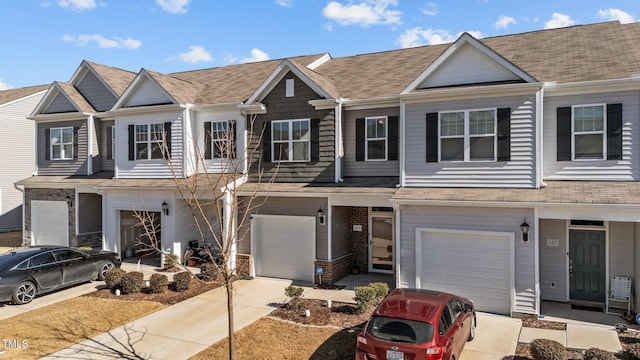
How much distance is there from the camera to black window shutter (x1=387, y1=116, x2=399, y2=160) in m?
15.4

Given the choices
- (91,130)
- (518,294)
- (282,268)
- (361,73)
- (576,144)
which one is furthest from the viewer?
(91,130)

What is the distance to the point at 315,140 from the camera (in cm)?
1622

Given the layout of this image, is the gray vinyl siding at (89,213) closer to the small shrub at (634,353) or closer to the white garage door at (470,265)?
the white garage door at (470,265)

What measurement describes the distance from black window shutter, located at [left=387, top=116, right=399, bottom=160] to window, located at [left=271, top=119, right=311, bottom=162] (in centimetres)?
302

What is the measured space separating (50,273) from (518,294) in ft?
47.1

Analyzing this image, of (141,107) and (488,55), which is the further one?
(141,107)

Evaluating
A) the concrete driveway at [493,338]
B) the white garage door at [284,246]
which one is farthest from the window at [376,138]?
the concrete driveway at [493,338]

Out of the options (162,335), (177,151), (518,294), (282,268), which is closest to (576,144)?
(518,294)

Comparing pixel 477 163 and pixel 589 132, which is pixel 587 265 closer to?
pixel 589 132

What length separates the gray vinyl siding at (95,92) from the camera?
69.8 feet

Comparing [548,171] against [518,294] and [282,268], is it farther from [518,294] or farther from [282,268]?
[282,268]

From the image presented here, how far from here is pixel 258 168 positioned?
1684cm

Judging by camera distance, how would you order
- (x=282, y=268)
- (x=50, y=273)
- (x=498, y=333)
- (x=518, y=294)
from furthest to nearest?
1. (x=282, y=268)
2. (x=50, y=273)
3. (x=518, y=294)
4. (x=498, y=333)

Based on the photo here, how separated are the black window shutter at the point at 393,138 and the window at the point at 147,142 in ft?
32.2
